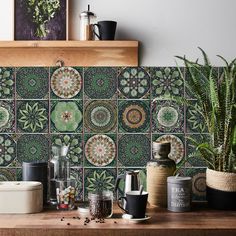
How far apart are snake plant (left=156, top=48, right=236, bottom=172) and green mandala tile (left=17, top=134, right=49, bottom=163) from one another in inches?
31.1

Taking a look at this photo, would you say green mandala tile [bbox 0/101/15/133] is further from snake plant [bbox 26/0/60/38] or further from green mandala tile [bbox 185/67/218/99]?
green mandala tile [bbox 185/67/218/99]

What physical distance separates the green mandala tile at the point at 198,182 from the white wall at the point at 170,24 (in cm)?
64

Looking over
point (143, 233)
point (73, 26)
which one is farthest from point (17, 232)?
point (73, 26)

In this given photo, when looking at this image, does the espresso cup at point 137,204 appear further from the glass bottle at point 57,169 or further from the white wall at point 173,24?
the white wall at point 173,24

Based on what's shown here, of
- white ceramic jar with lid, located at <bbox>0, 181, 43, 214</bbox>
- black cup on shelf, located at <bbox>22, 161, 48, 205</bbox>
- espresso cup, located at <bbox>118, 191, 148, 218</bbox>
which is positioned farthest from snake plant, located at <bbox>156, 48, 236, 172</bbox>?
white ceramic jar with lid, located at <bbox>0, 181, 43, 214</bbox>

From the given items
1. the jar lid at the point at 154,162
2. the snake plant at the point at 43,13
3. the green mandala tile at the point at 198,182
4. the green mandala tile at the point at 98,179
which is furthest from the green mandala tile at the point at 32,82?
the green mandala tile at the point at 198,182

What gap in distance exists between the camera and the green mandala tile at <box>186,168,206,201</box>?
3066 mm

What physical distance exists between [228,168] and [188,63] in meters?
0.65

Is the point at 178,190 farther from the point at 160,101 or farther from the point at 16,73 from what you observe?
the point at 16,73

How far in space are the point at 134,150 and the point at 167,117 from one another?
0.91ft

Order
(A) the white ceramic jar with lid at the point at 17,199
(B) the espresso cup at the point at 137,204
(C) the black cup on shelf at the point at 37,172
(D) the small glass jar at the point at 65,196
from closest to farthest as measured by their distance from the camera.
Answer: (B) the espresso cup at the point at 137,204, (A) the white ceramic jar with lid at the point at 17,199, (D) the small glass jar at the point at 65,196, (C) the black cup on shelf at the point at 37,172

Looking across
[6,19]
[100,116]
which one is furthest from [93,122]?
[6,19]

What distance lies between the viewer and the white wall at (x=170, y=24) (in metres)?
3.04

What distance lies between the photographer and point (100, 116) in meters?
3.08
